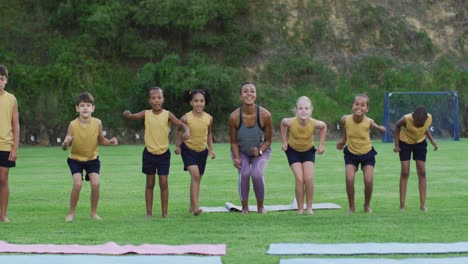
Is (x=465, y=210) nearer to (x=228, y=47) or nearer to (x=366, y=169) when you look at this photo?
(x=366, y=169)

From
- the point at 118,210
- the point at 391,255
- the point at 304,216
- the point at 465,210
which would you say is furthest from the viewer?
the point at 118,210

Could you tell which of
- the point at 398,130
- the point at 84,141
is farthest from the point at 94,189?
the point at 398,130

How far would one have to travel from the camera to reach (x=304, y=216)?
12.3 metres

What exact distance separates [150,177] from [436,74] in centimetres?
4617

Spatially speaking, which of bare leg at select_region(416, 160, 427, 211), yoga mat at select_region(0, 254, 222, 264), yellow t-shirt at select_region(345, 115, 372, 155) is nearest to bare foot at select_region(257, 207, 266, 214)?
yellow t-shirt at select_region(345, 115, 372, 155)

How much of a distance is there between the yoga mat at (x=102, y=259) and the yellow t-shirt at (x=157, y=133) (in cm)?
416

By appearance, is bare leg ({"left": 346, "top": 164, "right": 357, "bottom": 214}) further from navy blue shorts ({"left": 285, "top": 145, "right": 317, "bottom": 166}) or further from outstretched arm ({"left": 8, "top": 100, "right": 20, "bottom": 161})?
outstretched arm ({"left": 8, "top": 100, "right": 20, "bottom": 161})

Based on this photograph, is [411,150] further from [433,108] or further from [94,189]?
[433,108]

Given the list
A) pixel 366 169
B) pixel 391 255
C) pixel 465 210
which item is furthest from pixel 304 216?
pixel 391 255

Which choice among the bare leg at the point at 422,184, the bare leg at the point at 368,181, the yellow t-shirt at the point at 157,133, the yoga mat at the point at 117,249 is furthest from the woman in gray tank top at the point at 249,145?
the yoga mat at the point at 117,249

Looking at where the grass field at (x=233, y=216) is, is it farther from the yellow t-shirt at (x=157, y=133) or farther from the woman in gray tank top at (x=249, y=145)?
the yellow t-shirt at (x=157, y=133)

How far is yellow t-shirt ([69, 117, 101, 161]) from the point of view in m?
12.4

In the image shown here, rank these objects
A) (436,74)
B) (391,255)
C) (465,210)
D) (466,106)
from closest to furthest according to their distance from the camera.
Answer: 1. (391,255)
2. (465,210)
3. (466,106)
4. (436,74)

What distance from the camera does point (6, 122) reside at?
1227cm
